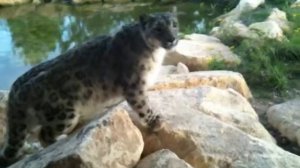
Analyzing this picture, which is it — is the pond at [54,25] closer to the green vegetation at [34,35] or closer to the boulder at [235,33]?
the green vegetation at [34,35]

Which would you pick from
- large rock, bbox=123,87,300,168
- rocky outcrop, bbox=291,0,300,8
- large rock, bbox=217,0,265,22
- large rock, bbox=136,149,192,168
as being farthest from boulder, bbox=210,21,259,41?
large rock, bbox=136,149,192,168

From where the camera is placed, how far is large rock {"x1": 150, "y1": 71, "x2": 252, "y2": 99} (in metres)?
5.78

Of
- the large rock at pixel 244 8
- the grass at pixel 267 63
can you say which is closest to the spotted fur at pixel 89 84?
the grass at pixel 267 63

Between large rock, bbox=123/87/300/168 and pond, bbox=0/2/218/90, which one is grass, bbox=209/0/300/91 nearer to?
large rock, bbox=123/87/300/168

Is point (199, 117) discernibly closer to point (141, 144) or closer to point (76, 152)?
point (141, 144)

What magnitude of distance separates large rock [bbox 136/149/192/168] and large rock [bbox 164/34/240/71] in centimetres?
334

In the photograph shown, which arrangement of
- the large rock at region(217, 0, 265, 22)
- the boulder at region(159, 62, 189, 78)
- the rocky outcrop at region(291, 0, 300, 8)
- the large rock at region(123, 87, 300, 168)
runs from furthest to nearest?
the large rock at region(217, 0, 265, 22), the rocky outcrop at region(291, 0, 300, 8), the boulder at region(159, 62, 189, 78), the large rock at region(123, 87, 300, 168)

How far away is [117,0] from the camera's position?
19.4 meters

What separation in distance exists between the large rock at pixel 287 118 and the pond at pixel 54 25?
487 cm

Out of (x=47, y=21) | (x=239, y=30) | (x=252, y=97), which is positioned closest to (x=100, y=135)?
(x=252, y=97)

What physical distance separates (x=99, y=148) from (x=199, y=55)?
421 centimetres

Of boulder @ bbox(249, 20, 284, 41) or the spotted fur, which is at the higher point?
the spotted fur

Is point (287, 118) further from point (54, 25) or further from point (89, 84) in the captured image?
point (54, 25)

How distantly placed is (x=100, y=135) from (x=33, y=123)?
999mm
